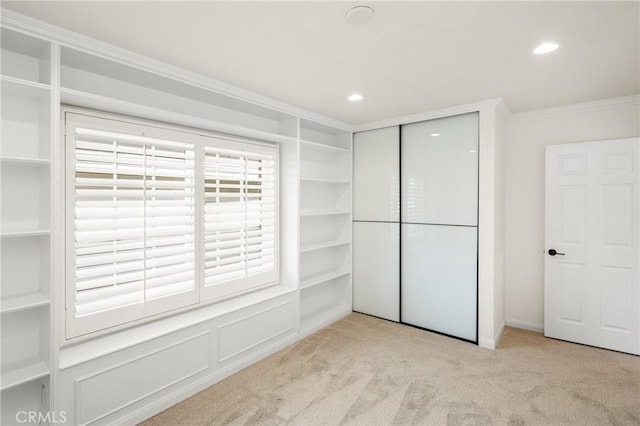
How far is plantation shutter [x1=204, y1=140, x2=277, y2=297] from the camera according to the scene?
2.98 metres

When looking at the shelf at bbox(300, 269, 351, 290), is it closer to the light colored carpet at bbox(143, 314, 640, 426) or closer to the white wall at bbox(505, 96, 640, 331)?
the light colored carpet at bbox(143, 314, 640, 426)

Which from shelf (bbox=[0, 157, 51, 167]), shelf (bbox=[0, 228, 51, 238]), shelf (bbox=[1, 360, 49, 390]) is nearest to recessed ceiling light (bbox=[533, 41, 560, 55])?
shelf (bbox=[0, 157, 51, 167])

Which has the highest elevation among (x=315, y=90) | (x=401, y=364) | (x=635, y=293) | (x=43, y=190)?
(x=315, y=90)

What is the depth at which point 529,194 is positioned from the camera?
3717 mm

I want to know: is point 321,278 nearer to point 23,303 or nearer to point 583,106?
point 23,303

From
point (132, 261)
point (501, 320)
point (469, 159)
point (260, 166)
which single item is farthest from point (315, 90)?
point (501, 320)

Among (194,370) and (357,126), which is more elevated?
(357,126)

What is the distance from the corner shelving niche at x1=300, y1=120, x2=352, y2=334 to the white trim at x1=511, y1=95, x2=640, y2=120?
6.70 feet

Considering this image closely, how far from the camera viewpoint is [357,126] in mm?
4230

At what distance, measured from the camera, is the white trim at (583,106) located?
10.4 feet

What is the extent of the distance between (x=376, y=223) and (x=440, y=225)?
814 mm

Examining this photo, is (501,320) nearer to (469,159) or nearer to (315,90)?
(469,159)

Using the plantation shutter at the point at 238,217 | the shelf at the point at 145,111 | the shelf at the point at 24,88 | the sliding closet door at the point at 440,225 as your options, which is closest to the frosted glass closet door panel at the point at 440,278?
the sliding closet door at the point at 440,225

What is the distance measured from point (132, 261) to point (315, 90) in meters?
2.04
